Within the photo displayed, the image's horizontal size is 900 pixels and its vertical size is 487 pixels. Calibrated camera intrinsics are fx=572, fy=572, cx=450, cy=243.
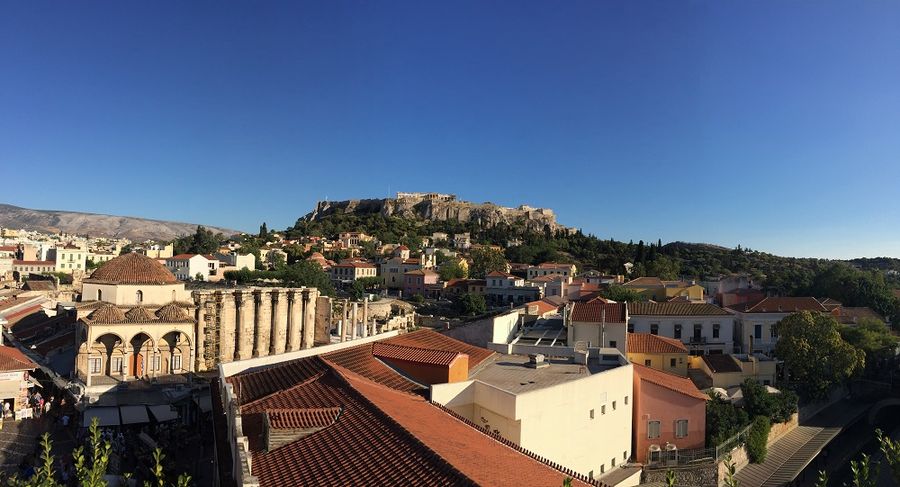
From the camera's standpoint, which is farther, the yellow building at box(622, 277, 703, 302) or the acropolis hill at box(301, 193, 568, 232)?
the acropolis hill at box(301, 193, 568, 232)

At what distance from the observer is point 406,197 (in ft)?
485

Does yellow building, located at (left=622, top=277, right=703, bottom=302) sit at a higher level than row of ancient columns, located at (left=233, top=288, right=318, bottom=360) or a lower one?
higher

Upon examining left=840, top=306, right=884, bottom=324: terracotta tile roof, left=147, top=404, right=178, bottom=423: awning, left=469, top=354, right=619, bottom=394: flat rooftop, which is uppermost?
left=469, top=354, right=619, bottom=394: flat rooftop

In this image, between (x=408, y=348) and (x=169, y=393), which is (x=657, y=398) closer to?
(x=408, y=348)

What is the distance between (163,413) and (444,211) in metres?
121

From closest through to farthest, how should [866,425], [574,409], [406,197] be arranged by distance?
[574,409], [866,425], [406,197]

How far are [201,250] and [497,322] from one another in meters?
71.3

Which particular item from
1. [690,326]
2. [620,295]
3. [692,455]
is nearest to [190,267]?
[620,295]

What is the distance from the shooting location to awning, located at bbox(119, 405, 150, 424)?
68.6ft

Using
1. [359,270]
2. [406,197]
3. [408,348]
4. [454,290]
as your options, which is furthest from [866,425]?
[406,197]

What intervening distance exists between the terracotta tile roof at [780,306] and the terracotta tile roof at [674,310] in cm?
314

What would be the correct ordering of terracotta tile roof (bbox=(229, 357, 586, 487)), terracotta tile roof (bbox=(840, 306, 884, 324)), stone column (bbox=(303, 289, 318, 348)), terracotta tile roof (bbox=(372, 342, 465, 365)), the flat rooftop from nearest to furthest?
terracotta tile roof (bbox=(229, 357, 586, 487)) → terracotta tile roof (bbox=(372, 342, 465, 365)) → the flat rooftop → stone column (bbox=(303, 289, 318, 348)) → terracotta tile roof (bbox=(840, 306, 884, 324))

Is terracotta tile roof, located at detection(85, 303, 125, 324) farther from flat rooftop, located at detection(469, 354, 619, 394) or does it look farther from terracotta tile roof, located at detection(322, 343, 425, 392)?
flat rooftop, located at detection(469, 354, 619, 394)

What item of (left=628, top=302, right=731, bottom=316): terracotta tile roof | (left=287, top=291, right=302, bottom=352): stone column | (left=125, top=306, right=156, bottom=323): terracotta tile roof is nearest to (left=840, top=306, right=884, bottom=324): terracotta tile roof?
(left=628, top=302, right=731, bottom=316): terracotta tile roof
